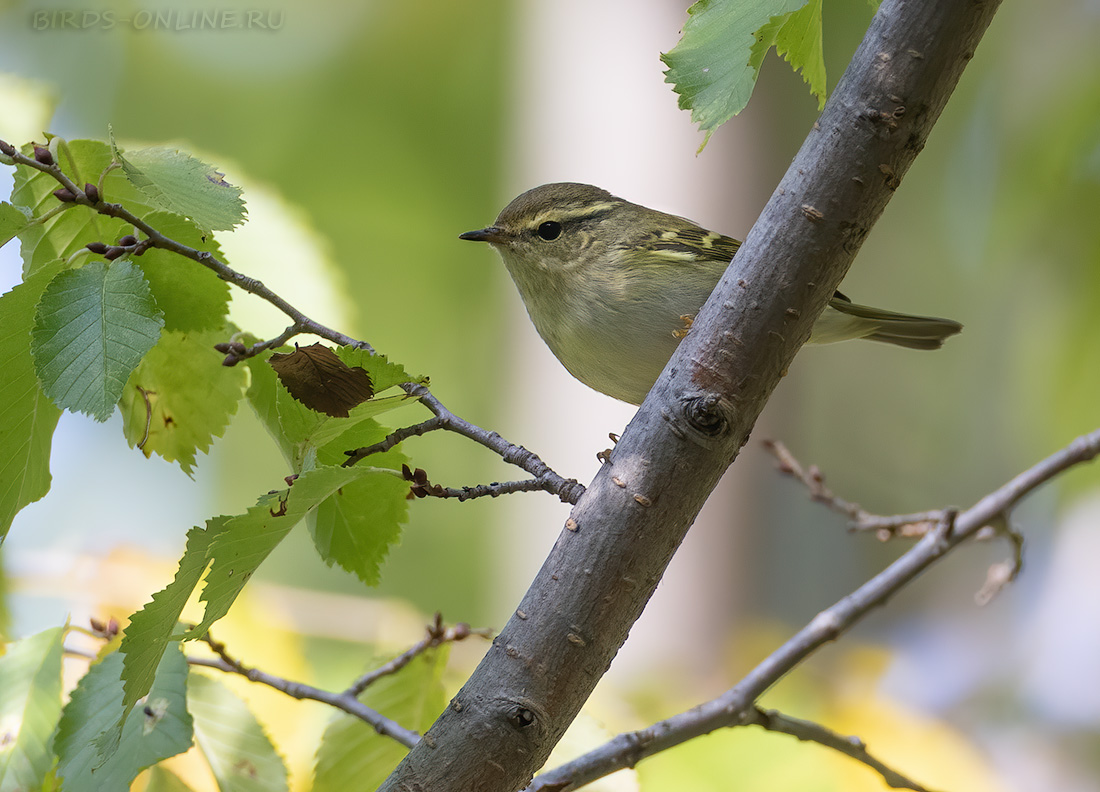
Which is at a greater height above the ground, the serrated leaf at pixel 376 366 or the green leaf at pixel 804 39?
the green leaf at pixel 804 39

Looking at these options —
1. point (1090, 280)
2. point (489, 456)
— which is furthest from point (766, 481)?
point (489, 456)

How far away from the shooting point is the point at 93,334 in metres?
1.17

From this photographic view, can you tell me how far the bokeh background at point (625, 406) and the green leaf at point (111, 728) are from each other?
0.67 meters

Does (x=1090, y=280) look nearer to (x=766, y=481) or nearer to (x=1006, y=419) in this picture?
(x=766, y=481)

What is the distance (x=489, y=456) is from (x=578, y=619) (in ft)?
16.5

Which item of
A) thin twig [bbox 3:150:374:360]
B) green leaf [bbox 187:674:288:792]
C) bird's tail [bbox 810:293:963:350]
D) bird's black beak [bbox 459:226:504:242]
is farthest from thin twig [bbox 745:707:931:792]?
bird's black beak [bbox 459:226:504:242]

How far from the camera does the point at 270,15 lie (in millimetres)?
4297

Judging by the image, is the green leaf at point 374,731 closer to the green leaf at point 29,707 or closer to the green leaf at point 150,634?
the green leaf at point 29,707

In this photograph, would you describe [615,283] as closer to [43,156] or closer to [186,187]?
[186,187]

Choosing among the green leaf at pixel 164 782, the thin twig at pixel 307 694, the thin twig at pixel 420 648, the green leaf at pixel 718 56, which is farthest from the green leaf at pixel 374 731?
the green leaf at pixel 718 56

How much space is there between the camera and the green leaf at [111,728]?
1.39m

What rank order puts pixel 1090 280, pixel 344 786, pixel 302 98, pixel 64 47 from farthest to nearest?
pixel 302 98, pixel 64 47, pixel 1090 280, pixel 344 786

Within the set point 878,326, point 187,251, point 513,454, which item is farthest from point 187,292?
point 878,326

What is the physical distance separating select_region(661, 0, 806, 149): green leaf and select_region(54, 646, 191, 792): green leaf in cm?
128
